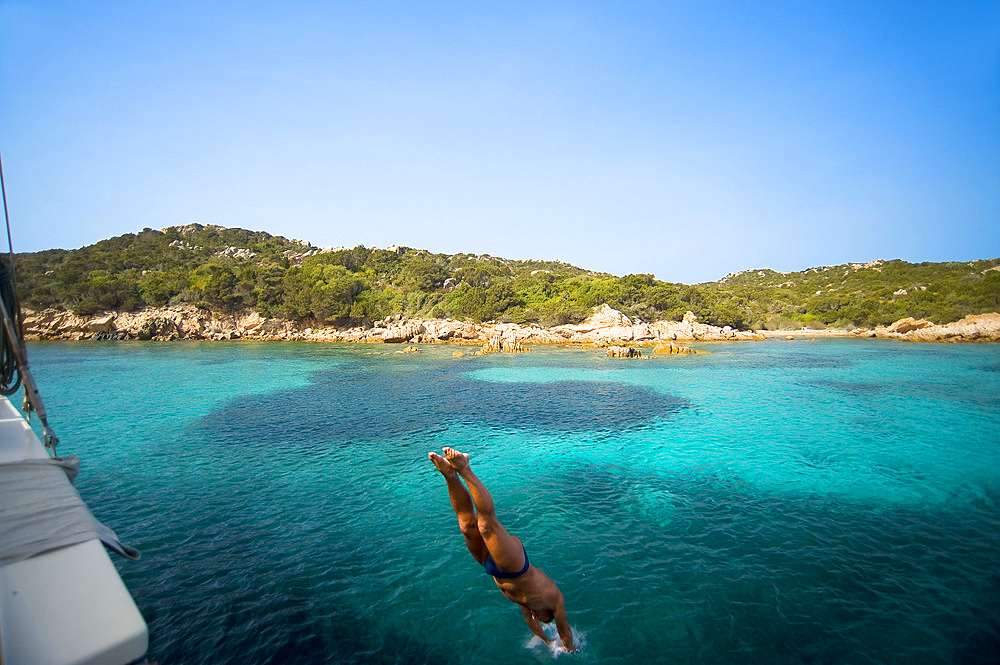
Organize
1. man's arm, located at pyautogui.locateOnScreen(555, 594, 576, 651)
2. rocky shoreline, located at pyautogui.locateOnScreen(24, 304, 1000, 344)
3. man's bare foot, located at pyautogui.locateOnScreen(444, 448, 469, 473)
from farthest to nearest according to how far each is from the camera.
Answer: rocky shoreline, located at pyautogui.locateOnScreen(24, 304, 1000, 344)
man's arm, located at pyautogui.locateOnScreen(555, 594, 576, 651)
man's bare foot, located at pyautogui.locateOnScreen(444, 448, 469, 473)

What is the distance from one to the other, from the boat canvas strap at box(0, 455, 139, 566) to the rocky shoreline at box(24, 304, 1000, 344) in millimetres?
49467

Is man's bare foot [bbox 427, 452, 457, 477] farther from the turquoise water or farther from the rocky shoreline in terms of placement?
the rocky shoreline

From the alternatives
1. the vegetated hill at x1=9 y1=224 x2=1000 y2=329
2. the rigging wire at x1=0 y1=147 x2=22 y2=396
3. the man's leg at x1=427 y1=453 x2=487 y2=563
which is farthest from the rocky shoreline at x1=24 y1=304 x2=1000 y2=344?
the man's leg at x1=427 y1=453 x2=487 y2=563

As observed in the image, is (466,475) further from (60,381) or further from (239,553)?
(60,381)

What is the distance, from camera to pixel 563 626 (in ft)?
18.2

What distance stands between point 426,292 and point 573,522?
2574 inches

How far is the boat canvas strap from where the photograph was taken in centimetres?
335

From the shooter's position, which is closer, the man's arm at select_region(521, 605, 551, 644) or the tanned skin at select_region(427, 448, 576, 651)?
the tanned skin at select_region(427, 448, 576, 651)

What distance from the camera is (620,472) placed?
12.3 metres

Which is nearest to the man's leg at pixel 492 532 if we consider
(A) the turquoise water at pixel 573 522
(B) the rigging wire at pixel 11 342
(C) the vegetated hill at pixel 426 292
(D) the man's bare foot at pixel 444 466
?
(D) the man's bare foot at pixel 444 466

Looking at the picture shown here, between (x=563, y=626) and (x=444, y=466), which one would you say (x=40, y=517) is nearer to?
(x=444, y=466)

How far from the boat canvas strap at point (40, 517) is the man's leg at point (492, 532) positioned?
9.32 ft

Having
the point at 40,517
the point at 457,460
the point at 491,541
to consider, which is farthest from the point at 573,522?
the point at 40,517

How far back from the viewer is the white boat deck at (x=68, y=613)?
233cm
